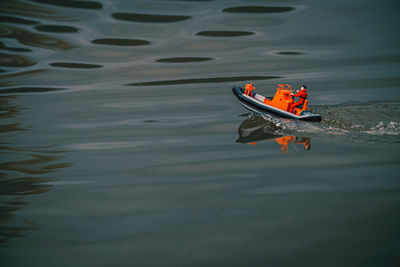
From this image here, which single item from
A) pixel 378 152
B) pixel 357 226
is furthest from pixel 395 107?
pixel 357 226

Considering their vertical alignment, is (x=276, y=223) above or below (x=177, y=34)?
below

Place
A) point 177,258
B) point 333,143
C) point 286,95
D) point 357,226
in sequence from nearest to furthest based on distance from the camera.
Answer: point 177,258, point 357,226, point 333,143, point 286,95

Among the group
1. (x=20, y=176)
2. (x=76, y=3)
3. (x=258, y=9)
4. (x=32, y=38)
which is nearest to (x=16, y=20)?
(x=32, y=38)

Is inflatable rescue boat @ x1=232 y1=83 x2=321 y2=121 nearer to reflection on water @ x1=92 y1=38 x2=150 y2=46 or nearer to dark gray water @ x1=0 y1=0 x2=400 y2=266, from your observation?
dark gray water @ x1=0 y1=0 x2=400 y2=266

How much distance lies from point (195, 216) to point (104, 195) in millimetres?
1486

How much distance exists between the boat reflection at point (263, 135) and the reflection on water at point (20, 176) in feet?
10.3

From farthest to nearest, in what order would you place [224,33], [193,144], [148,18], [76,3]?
[76,3] → [148,18] → [224,33] → [193,144]

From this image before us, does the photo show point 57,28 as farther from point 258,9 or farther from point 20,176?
point 20,176

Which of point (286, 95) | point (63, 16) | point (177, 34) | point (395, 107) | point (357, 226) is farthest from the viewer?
point (63, 16)

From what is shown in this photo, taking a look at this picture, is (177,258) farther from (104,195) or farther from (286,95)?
(286,95)

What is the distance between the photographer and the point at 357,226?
482 centimetres

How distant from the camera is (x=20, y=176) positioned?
648 cm

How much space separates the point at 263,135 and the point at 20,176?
4.10m

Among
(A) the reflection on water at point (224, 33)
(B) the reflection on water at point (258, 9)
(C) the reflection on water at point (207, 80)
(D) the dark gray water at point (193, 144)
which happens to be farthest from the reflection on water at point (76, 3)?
(C) the reflection on water at point (207, 80)
